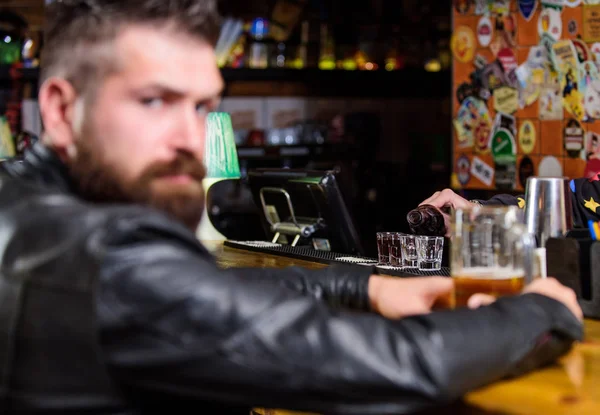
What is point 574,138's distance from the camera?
4133 millimetres

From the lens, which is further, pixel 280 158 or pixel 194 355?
pixel 280 158

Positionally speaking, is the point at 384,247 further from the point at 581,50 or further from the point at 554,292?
the point at 581,50

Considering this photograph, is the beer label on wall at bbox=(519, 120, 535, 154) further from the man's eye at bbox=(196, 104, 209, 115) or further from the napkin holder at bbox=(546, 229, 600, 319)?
the man's eye at bbox=(196, 104, 209, 115)

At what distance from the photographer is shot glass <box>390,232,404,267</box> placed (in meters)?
2.54

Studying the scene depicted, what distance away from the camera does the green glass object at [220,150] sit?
3.61m

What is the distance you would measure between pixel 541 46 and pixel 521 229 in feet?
10.4

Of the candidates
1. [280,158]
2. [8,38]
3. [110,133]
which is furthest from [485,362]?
[8,38]

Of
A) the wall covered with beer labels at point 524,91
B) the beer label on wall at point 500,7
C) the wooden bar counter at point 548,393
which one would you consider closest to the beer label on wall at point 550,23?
the wall covered with beer labels at point 524,91

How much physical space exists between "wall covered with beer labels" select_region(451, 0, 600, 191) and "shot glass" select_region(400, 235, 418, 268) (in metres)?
1.77

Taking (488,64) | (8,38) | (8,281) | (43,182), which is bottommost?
(8,281)

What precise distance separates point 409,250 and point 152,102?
59.2 inches

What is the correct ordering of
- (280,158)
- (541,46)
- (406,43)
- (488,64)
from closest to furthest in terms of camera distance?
(541,46) < (488,64) < (280,158) < (406,43)

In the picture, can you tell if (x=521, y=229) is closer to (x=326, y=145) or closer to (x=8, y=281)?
(x=8, y=281)

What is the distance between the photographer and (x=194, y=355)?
38.9 inches
